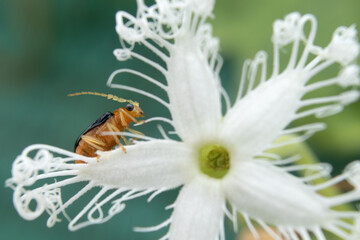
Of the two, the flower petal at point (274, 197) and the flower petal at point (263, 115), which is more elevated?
the flower petal at point (263, 115)

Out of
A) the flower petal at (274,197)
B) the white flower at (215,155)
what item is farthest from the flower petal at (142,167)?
the flower petal at (274,197)

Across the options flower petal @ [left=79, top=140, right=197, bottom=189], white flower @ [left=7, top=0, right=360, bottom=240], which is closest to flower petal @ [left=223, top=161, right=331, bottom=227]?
white flower @ [left=7, top=0, right=360, bottom=240]

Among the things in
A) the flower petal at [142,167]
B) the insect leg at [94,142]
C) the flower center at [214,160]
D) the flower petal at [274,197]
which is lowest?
the flower petal at [274,197]

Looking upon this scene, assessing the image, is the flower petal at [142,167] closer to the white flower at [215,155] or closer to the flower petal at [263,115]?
the white flower at [215,155]

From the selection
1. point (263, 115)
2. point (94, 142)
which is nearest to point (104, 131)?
point (94, 142)

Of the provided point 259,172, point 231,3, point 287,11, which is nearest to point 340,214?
point 259,172

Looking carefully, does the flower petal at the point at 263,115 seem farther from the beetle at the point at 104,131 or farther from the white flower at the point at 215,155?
the beetle at the point at 104,131

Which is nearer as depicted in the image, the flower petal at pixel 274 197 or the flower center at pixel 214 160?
the flower petal at pixel 274 197

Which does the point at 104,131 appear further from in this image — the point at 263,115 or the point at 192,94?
the point at 263,115
